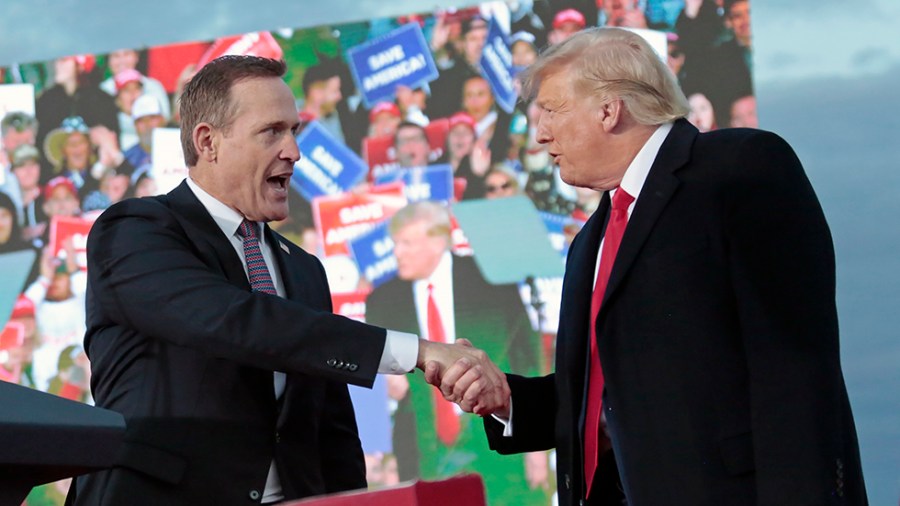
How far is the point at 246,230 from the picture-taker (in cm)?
222

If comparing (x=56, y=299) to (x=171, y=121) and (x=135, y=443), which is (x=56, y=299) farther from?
(x=135, y=443)

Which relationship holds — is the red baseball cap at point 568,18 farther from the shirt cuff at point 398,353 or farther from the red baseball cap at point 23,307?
the shirt cuff at point 398,353

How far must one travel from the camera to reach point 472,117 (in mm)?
4836

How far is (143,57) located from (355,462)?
3381 millimetres

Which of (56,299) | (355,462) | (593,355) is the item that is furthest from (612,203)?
(56,299)

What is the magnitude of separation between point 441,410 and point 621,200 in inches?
115

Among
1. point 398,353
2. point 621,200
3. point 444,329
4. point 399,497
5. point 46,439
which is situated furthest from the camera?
point 444,329

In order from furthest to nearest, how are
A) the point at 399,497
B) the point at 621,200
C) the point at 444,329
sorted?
the point at 444,329 → the point at 621,200 → the point at 399,497

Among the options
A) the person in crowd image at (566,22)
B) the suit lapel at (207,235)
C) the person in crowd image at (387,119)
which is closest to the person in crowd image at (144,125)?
the person in crowd image at (387,119)

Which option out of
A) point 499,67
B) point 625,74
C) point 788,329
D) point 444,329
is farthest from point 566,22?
point 788,329

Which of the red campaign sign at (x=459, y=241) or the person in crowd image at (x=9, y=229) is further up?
the person in crowd image at (x=9, y=229)

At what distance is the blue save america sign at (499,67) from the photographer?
481 cm

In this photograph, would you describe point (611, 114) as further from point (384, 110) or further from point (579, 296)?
point (384, 110)

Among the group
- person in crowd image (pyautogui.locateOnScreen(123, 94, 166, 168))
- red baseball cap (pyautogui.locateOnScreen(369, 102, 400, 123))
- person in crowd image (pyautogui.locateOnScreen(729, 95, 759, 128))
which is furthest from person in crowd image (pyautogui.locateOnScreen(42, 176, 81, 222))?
person in crowd image (pyautogui.locateOnScreen(729, 95, 759, 128))
